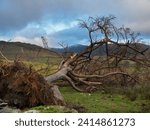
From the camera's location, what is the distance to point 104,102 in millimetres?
12805

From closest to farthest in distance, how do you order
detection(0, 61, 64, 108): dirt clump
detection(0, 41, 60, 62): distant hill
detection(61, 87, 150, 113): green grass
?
detection(0, 61, 64, 108): dirt clump, detection(61, 87, 150, 113): green grass, detection(0, 41, 60, 62): distant hill

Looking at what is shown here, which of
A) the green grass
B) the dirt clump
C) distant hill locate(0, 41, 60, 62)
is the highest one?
distant hill locate(0, 41, 60, 62)

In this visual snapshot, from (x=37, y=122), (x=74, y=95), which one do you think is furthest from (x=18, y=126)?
(x=74, y=95)

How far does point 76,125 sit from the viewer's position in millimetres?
6594

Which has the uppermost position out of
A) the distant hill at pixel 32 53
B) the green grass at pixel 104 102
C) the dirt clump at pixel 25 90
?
the distant hill at pixel 32 53

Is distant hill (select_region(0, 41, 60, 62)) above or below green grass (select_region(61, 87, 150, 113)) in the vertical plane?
above

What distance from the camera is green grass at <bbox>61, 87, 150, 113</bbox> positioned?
11.8 metres

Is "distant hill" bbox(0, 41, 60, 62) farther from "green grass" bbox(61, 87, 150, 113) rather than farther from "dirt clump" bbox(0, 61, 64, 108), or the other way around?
"green grass" bbox(61, 87, 150, 113)

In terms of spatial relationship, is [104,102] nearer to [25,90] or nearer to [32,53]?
[25,90]

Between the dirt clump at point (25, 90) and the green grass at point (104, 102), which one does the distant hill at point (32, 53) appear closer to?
the dirt clump at point (25, 90)

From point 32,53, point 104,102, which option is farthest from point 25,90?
point 32,53

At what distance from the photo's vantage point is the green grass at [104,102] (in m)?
11.8

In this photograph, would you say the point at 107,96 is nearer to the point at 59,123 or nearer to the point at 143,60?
the point at 143,60

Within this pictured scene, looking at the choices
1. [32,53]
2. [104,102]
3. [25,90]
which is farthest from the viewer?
[32,53]
